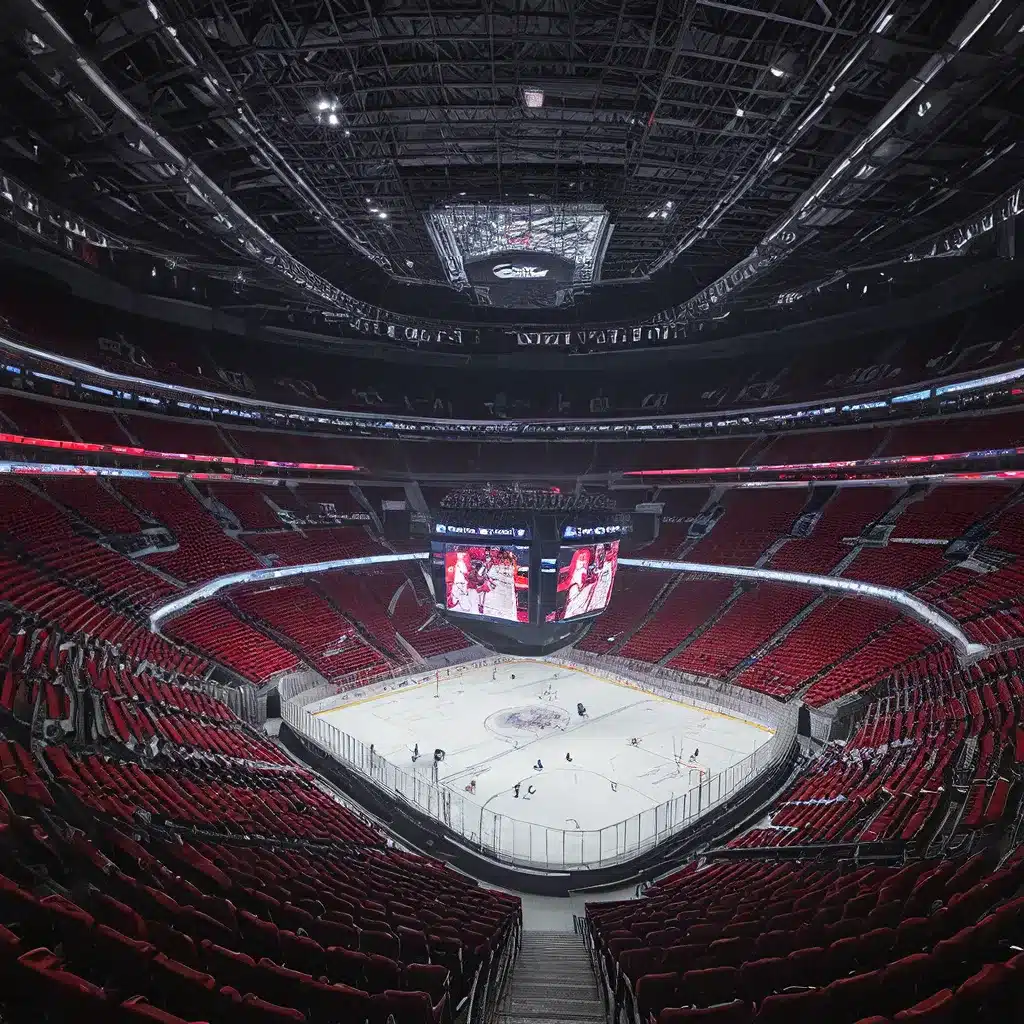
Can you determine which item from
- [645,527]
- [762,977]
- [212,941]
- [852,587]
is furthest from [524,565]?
[762,977]

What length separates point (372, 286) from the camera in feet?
115

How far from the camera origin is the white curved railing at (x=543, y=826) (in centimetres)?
1673

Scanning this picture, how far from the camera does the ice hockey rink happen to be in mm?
19812

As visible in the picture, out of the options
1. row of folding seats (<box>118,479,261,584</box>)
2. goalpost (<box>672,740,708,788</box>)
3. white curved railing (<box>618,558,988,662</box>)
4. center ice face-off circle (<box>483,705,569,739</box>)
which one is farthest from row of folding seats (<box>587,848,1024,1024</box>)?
row of folding seats (<box>118,479,261,584</box>)

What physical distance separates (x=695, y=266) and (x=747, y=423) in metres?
15.4

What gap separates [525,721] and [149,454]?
22979 mm

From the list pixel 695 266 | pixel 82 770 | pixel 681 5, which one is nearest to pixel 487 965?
pixel 82 770

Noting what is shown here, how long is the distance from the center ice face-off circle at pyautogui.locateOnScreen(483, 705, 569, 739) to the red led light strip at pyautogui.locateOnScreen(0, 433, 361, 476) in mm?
21174

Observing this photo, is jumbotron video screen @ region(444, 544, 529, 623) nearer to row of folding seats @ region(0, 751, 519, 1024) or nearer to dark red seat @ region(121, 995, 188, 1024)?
row of folding seats @ region(0, 751, 519, 1024)

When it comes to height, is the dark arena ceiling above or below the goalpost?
above

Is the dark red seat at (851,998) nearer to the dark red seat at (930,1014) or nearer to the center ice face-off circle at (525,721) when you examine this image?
the dark red seat at (930,1014)

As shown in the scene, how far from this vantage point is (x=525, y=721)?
27.3 metres

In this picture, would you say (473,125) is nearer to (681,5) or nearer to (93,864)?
(681,5)

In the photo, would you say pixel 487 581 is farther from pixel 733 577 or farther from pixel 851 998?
pixel 851 998
